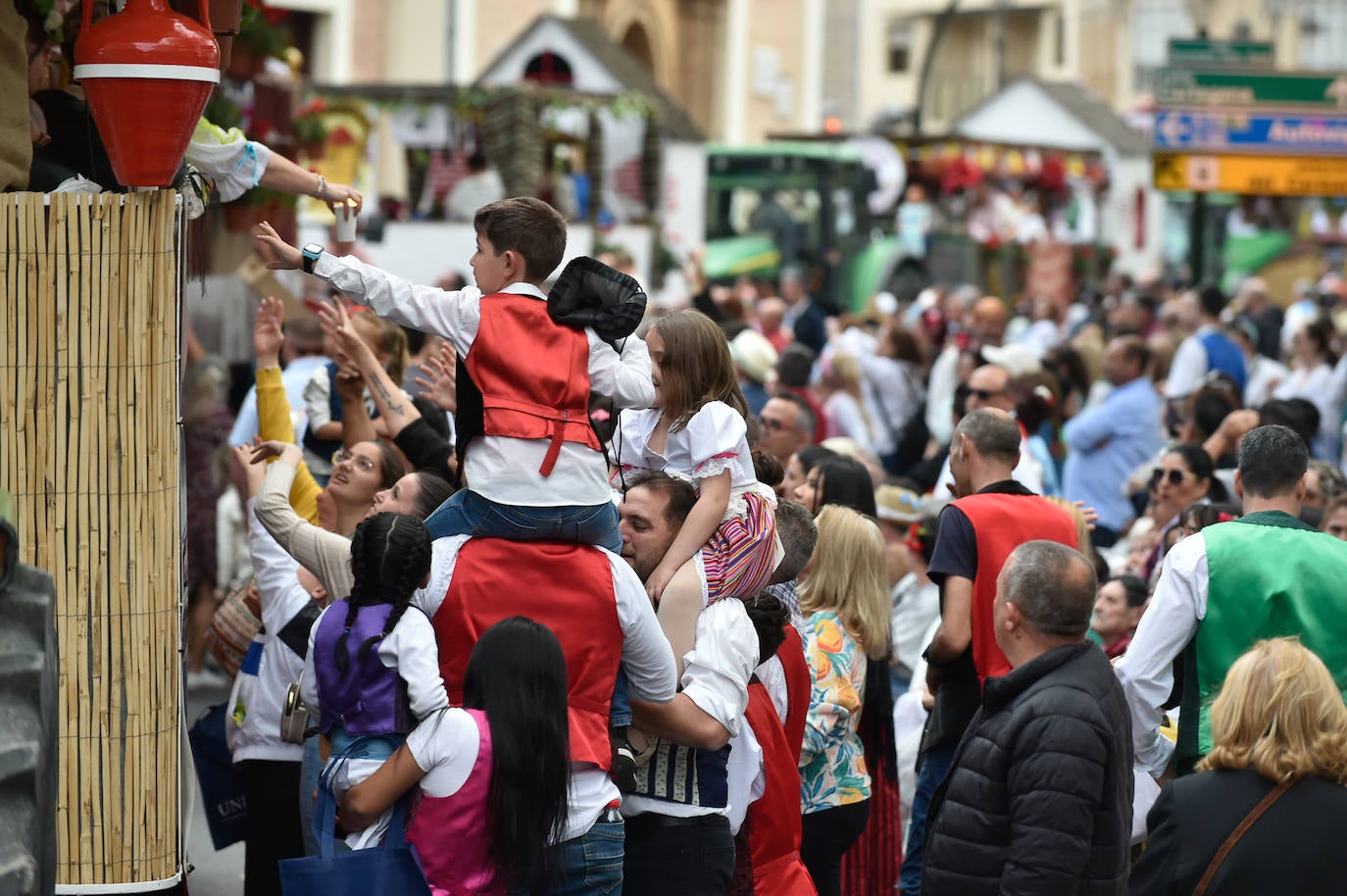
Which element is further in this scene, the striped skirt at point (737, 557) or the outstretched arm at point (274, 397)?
the outstretched arm at point (274, 397)

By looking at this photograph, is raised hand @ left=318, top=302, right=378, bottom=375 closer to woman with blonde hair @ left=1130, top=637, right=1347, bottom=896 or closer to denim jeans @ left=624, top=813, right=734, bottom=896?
denim jeans @ left=624, top=813, right=734, bottom=896

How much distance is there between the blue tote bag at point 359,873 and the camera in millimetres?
4285

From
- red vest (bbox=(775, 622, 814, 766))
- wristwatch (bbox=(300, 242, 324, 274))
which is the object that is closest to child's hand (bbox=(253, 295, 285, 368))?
wristwatch (bbox=(300, 242, 324, 274))

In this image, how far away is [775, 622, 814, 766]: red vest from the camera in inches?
222

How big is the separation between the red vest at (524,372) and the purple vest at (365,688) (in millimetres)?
557

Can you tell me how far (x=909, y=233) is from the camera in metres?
26.4

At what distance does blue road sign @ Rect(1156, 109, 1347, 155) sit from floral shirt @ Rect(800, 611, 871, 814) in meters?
16.2

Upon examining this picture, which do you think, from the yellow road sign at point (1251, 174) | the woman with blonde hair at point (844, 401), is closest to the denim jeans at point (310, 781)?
the woman with blonde hair at point (844, 401)

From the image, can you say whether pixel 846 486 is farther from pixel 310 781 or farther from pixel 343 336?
pixel 310 781

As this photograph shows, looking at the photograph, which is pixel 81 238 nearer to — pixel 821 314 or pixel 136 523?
pixel 136 523

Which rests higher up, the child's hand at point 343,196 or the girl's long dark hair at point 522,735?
the child's hand at point 343,196

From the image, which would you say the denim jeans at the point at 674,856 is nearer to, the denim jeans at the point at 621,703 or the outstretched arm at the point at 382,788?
the denim jeans at the point at 621,703

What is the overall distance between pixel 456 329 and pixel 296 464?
53.6 inches

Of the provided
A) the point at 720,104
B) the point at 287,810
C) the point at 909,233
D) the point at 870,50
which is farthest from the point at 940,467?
the point at 870,50
